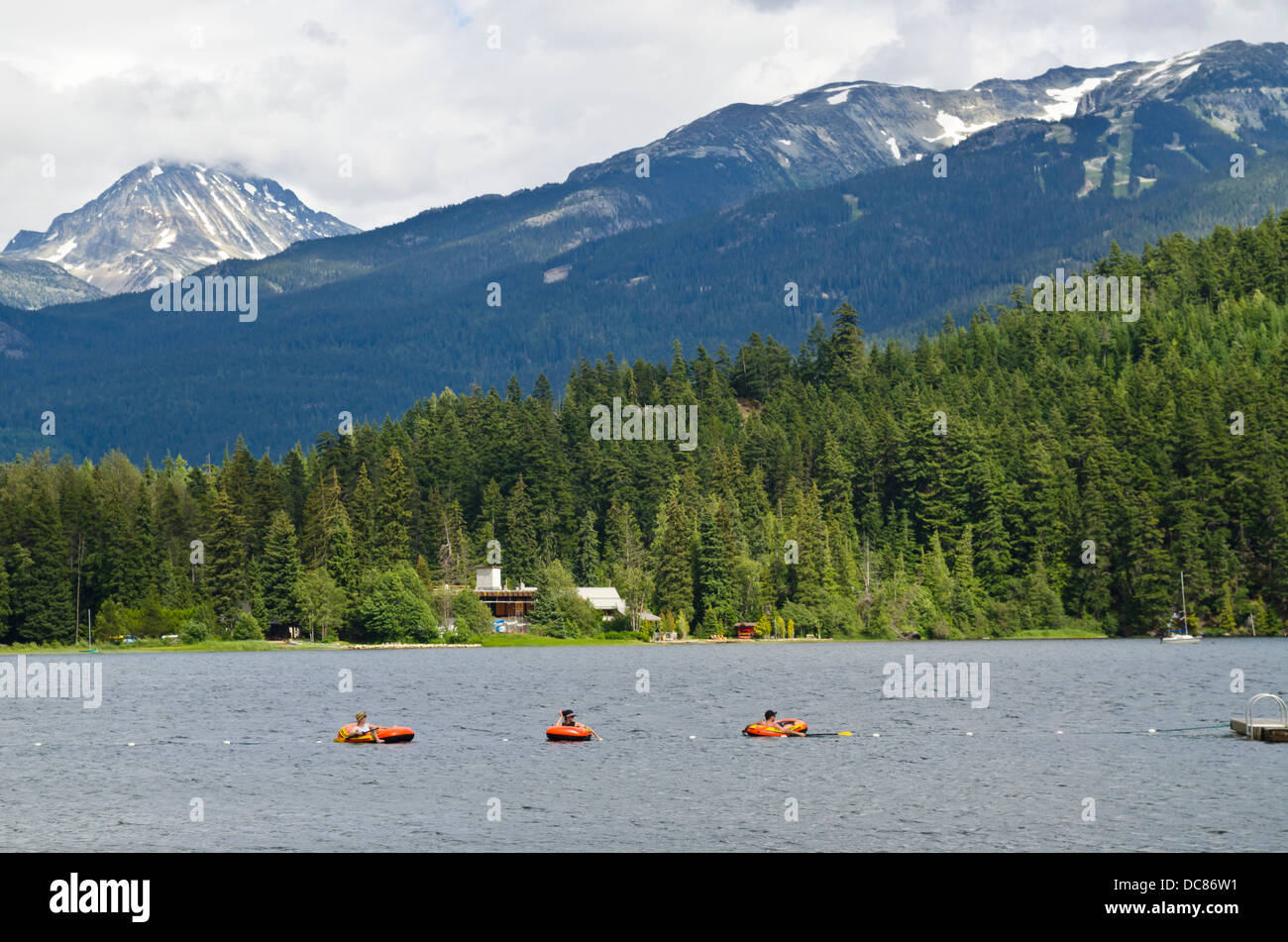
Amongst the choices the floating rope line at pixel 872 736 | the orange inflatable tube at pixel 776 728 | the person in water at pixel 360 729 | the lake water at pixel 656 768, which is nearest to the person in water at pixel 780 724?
the orange inflatable tube at pixel 776 728

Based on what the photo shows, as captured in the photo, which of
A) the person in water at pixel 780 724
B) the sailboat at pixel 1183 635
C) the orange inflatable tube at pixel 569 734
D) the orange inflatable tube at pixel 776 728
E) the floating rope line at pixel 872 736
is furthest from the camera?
the sailboat at pixel 1183 635

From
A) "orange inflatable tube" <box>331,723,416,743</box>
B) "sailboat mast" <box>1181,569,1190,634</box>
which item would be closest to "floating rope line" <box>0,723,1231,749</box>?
"orange inflatable tube" <box>331,723,416,743</box>

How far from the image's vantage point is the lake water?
53531 millimetres

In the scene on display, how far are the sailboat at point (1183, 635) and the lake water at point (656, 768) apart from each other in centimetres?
4366

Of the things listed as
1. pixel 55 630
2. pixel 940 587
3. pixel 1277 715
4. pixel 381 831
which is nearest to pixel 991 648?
pixel 940 587

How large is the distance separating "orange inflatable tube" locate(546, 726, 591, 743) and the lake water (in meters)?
0.55

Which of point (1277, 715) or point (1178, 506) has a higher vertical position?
point (1178, 506)

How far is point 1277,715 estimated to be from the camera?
9106 centimetres

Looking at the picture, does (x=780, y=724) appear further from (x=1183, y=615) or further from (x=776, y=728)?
(x=1183, y=615)

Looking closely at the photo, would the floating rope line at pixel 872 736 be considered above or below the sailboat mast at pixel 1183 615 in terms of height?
below

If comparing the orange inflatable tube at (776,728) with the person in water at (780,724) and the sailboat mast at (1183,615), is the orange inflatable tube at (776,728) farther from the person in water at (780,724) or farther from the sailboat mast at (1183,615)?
the sailboat mast at (1183,615)

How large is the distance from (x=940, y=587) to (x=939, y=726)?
108 m

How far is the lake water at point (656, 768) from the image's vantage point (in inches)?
2108
